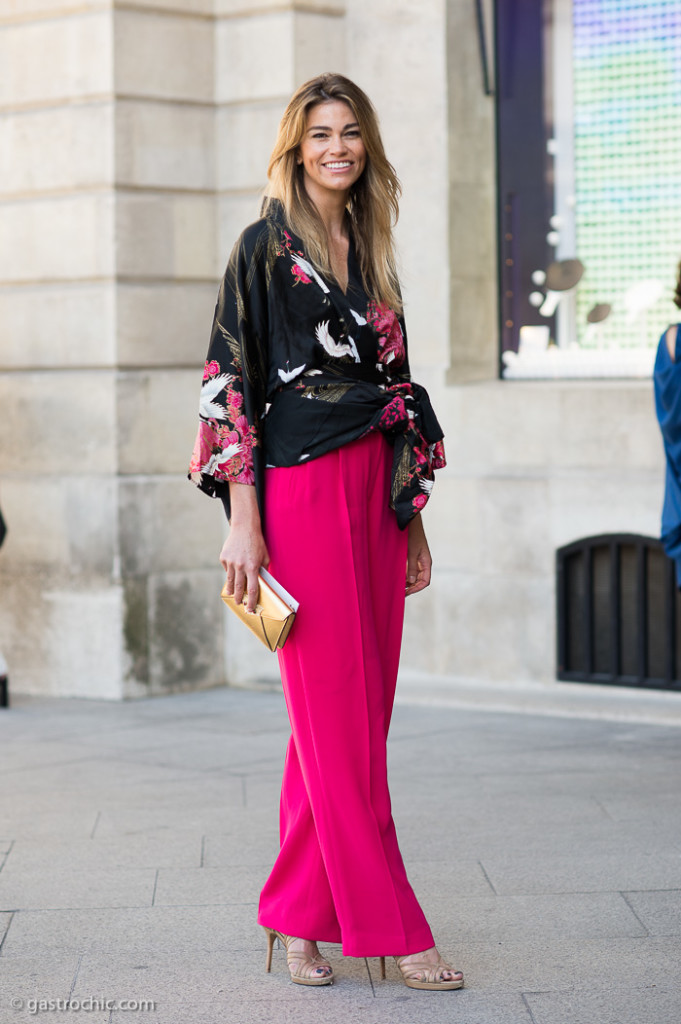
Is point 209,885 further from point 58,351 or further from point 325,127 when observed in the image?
point 58,351

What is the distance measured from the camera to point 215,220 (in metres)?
8.37

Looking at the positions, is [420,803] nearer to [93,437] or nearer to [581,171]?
[93,437]

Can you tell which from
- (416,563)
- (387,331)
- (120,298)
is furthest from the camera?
(120,298)

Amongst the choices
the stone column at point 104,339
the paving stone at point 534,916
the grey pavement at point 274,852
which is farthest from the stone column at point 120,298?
the paving stone at point 534,916

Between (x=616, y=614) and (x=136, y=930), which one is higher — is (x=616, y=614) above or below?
above

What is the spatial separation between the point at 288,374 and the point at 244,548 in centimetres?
44

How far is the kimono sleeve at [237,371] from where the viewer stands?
3.79m

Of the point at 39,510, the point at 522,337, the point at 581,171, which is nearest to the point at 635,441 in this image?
the point at 522,337

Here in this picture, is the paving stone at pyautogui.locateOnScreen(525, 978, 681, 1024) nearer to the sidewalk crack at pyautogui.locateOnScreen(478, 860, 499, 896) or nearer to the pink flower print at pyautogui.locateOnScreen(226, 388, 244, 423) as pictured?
the sidewalk crack at pyautogui.locateOnScreen(478, 860, 499, 896)

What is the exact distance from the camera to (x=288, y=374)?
12.5 feet

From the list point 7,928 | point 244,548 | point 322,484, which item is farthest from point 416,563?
point 7,928

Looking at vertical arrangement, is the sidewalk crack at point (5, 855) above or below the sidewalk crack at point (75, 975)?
above

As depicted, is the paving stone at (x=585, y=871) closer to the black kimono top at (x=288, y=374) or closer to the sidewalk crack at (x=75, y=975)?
the sidewalk crack at (x=75, y=975)

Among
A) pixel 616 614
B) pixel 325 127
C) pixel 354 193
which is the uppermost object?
pixel 325 127
